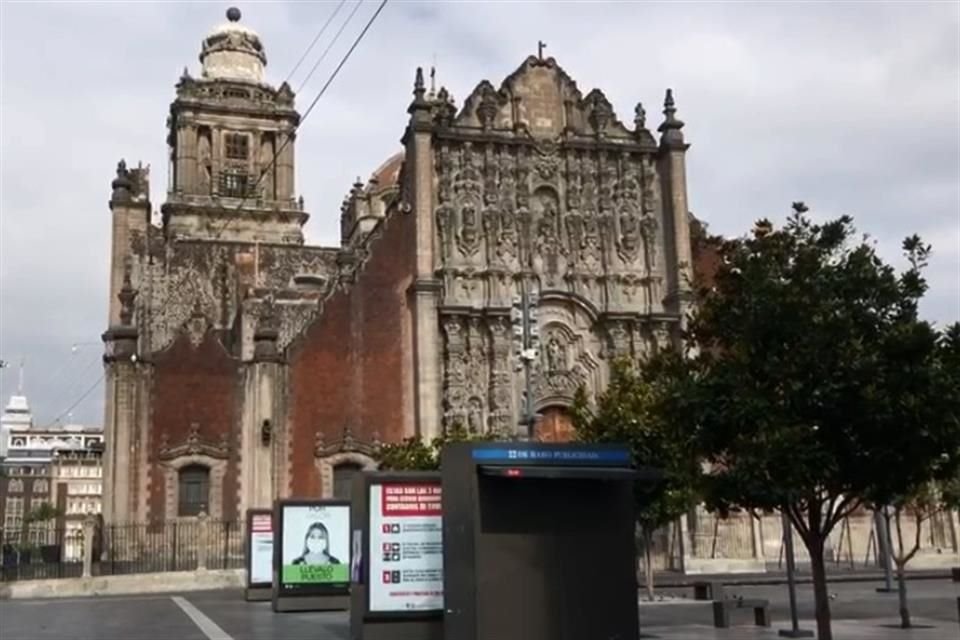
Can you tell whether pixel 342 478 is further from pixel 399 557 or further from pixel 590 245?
pixel 399 557

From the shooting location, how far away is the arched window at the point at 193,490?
129 ft

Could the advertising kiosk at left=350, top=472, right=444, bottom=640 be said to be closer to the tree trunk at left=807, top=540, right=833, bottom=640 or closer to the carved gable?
the tree trunk at left=807, top=540, right=833, bottom=640

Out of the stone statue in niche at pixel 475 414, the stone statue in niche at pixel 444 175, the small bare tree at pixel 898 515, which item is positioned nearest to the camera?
the small bare tree at pixel 898 515

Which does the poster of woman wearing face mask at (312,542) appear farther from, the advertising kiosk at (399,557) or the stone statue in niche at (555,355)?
the stone statue in niche at (555,355)

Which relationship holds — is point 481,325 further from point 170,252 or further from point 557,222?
point 170,252

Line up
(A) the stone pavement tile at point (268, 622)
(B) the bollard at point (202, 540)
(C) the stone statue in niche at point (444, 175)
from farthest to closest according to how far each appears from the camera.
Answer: (C) the stone statue in niche at point (444, 175) < (B) the bollard at point (202, 540) < (A) the stone pavement tile at point (268, 622)

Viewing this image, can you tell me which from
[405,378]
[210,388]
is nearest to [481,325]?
[405,378]

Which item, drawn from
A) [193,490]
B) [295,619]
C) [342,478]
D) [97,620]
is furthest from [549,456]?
[193,490]

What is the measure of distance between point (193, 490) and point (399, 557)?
23885mm

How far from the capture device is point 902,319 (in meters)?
13.6

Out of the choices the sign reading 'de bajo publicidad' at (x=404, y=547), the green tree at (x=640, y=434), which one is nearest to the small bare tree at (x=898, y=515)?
the green tree at (x=640, y=434)

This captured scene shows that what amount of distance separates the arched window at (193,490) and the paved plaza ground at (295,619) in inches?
281

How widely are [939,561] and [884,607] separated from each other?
864 inches

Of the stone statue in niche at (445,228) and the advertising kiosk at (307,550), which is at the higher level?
the stone statue in niche at (445,228)
